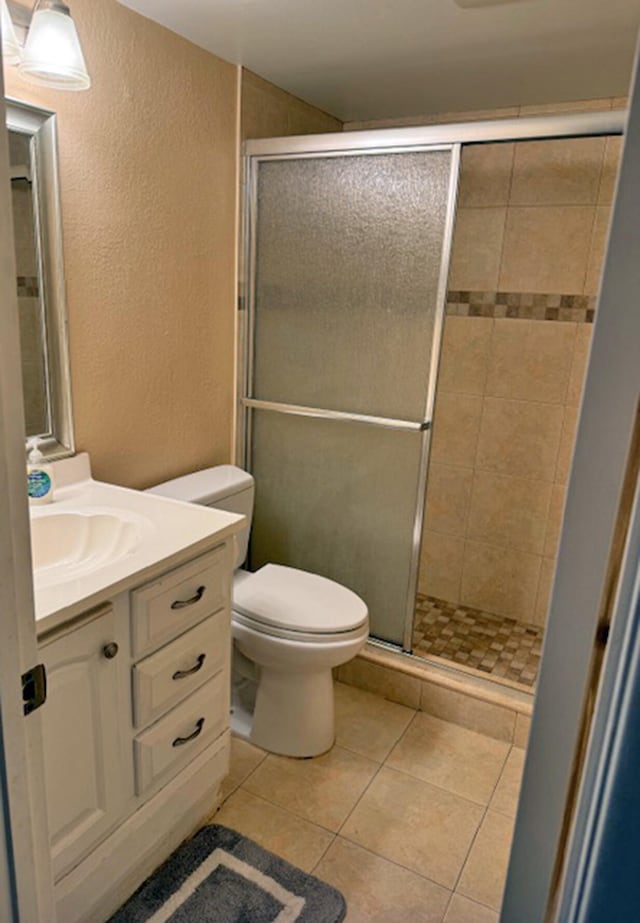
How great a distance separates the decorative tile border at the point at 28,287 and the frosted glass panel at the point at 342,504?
39.0 inches

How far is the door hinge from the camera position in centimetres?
77

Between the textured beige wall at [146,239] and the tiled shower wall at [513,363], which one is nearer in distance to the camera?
the textured beige wall at [146,239]

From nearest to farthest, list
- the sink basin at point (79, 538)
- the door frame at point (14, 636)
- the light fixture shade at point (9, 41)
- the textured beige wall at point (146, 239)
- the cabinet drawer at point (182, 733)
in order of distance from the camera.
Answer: the door frame at point (14, 636) < the light fixture shade at point (9, 41) < the cabinet drawer at point (182, 733) < the sink basin at point (79, 538) < the textured beige wall at point (146, 239)

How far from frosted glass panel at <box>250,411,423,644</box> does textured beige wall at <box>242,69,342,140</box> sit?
3.44 ft

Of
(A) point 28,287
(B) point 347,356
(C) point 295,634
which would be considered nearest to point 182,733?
(C) point 295,634

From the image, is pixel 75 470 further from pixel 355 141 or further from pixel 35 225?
pixel 355 141

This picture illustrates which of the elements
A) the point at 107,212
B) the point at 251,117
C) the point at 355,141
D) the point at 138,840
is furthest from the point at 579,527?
the point at 251,117

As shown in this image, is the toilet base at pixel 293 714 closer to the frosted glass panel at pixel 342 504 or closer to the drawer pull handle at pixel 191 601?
the frosted glass panel at pixel 342 504

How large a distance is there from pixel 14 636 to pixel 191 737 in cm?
97

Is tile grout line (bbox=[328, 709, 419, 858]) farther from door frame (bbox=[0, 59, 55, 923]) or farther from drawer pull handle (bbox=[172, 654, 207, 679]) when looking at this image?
door frame (bbox=[0, 59, 55, 923])

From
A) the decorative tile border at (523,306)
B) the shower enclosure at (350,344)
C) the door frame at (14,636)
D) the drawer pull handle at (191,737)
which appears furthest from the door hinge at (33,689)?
the decorative tile border at (523,306)

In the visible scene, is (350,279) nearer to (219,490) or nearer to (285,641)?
→ (219,490)

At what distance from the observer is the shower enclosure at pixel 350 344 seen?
1.98 metres

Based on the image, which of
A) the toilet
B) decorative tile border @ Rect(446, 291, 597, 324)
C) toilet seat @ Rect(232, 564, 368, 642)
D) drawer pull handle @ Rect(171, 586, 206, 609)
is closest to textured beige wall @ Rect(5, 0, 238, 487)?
the toilet
